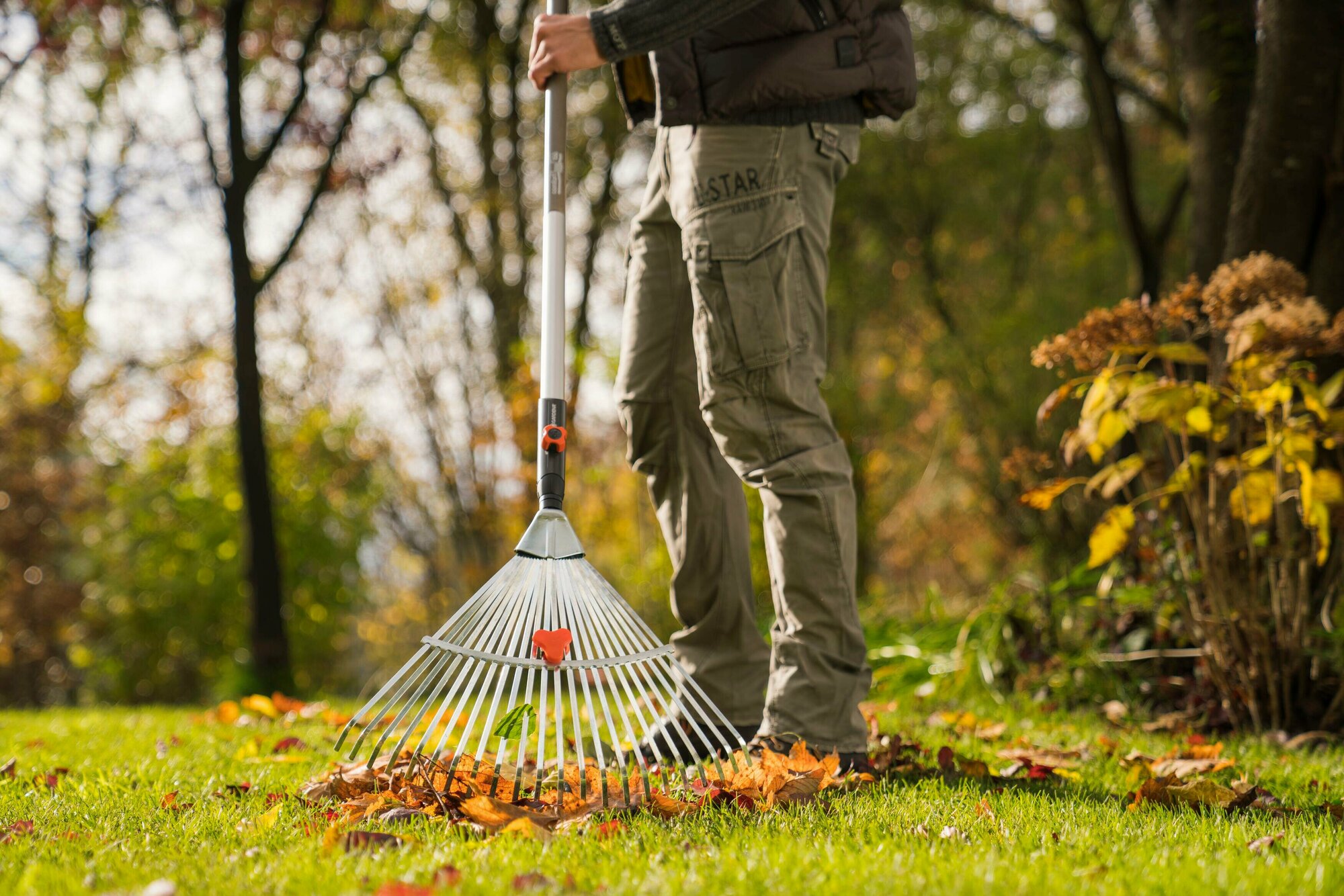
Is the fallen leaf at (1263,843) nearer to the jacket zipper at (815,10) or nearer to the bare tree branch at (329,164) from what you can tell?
the jacket zipper at (815,10)

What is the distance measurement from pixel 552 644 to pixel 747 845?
17.6 inches

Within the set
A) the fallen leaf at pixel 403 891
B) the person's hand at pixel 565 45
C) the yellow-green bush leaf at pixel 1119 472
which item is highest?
the person's hand at pixel 565 45

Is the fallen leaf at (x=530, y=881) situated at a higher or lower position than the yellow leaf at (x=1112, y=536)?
lower

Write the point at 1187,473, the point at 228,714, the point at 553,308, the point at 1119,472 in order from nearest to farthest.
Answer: the point at 553,308 < the point at 1187,473 < the point at 1119,472 < the point at 228,714

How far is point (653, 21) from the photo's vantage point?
181cm

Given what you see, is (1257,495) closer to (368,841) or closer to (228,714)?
(368,841)

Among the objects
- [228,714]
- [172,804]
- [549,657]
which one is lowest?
[228,714]

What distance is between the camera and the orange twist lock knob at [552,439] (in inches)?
73.1

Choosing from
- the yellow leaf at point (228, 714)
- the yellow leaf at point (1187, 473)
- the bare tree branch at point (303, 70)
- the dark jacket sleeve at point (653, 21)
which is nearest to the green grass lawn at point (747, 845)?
the yellow leaf at point (1187, 473)

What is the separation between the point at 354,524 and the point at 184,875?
5.39m

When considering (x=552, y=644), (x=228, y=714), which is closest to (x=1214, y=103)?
(x=552, y=644)

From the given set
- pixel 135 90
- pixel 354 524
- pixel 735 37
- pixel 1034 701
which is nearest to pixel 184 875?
pixel 735 37

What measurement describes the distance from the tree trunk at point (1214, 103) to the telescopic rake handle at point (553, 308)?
2.03 m

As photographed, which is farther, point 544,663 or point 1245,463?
point 1245,463
